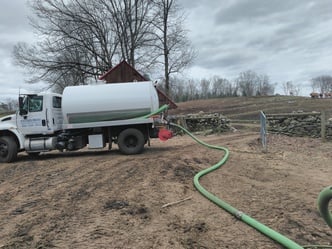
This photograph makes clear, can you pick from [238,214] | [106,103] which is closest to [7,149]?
[106,103]

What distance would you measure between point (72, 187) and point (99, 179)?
78 centimetres

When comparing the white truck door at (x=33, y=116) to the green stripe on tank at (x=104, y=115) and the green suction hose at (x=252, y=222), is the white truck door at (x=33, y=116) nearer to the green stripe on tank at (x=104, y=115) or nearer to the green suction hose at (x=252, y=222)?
the green stripe on tank at (x=104, y=115)

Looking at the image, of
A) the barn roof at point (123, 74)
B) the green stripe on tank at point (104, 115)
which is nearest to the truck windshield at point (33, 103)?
the green stripe on tank at point (104, 115)

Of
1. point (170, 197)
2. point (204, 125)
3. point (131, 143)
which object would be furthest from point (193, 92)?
point (170, 197)

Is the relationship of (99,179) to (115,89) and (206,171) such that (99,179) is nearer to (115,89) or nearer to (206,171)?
(206,171)

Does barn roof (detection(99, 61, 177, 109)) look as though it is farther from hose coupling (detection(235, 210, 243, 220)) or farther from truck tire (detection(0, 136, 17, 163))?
hose coupling (detection(235, 210, 243, 220))

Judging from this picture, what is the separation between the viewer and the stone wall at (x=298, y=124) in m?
15.4

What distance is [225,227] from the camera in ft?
15.0

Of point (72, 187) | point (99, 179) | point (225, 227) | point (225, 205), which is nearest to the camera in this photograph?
point (225, 227)

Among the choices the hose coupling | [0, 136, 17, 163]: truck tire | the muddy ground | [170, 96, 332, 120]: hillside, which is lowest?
the muddy ground

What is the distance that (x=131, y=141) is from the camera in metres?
11.8

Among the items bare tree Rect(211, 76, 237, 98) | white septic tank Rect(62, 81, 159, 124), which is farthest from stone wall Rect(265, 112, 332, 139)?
bare tree Rect(211, 76, 237, 98)

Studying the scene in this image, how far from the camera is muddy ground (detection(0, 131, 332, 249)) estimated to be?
429 centimetres

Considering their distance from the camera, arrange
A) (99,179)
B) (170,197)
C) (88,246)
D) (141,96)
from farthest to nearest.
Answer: (141,96), (99,179), (170,197), (88,246)
